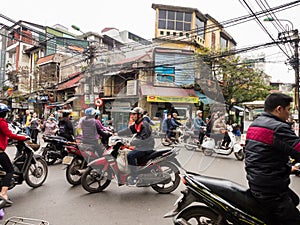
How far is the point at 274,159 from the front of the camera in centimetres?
181

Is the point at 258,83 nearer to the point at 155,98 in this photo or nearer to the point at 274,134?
the point at 155,98

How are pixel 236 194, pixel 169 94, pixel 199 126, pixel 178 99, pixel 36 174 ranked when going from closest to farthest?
pixel 236 194 < pixel 36 174 < pixel 169 94 < pixel 178 99 < pixel 199 126

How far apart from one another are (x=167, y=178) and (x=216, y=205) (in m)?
1.97

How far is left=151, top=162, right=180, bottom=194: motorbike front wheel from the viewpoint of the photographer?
13.1 ft

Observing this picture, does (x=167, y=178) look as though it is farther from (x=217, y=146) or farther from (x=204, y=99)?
(x=217, y=146)

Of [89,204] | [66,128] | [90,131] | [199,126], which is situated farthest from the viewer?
[199,126]

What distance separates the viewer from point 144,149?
3.92 metres

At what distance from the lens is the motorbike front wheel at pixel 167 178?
3980mm

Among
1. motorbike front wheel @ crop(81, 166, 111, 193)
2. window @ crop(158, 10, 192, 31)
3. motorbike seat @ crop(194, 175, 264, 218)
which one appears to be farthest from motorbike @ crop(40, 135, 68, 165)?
window @ crop(158, 10, 192, 31)

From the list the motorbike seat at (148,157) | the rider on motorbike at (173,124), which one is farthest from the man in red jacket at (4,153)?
the rider on motorbike at (173,124)

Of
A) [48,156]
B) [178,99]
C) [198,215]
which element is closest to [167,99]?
[178,99]

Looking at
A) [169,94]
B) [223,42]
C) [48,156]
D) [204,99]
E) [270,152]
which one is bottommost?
[48,156]

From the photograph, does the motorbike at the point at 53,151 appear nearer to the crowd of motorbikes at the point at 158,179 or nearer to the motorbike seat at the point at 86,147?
the crowd of motorbikes at the point at 158,179

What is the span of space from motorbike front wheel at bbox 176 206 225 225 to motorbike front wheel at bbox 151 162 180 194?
1.71 metres
